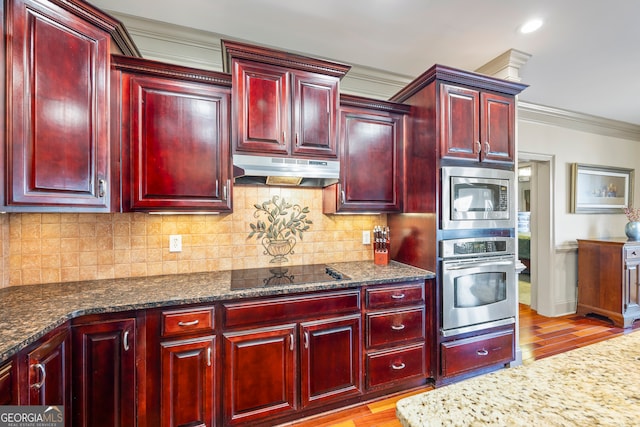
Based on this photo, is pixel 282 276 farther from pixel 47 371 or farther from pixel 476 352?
pixel 476 352

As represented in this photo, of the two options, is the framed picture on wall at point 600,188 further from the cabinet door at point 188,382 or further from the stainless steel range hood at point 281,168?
the cabinet door at point 188,382

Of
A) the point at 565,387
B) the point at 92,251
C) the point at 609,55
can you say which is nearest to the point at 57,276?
the point at 92,251

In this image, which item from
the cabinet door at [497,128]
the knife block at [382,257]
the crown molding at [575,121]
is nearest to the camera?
the cabinet door at [497,128]

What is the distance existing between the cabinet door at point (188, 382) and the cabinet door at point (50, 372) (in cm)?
41

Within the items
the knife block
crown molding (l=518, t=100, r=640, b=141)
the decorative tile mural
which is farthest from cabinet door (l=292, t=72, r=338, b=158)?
crown molding (l=518, t=100, r=640, b=141)

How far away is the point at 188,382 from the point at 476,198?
7.82 feet

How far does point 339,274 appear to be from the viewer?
7.01 feet

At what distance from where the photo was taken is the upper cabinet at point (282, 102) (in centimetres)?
191

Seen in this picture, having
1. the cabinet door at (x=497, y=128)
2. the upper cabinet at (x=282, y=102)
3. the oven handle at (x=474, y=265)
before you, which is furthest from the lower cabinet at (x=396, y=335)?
the cabinet door at (x=497, y=128)

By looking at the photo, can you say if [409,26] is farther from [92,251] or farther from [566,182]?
[566,182]

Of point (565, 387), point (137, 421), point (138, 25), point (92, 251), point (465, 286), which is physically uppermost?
point (138, 25)

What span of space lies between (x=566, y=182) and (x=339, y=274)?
149 inches

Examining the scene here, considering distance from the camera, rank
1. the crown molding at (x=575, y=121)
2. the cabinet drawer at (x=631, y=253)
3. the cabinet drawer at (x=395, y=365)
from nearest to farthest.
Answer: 1. the cabinet drawer at (x=395, y=365)
2. the cabinet drawer at (x=631, y=253)
3. the crown molding at (x=575, y=121)

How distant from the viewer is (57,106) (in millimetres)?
1450
